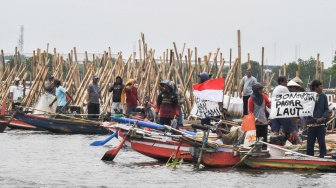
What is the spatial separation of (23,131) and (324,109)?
61.0 feet

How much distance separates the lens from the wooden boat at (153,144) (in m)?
24.0

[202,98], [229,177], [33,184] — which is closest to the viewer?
[33,184]

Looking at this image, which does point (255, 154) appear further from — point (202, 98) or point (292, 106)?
point (202, 98)

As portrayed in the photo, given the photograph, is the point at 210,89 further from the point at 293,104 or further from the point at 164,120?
the point at 293,104

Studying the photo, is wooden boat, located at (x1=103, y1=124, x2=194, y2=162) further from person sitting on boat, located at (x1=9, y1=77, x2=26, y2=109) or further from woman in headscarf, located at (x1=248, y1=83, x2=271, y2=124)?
person sitting on boat, located at (x1=9, y1=77, x2=26, y2=109)

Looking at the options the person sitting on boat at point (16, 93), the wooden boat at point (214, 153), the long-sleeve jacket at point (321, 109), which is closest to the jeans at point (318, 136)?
the long-sleeve jacket at point (321, 109)

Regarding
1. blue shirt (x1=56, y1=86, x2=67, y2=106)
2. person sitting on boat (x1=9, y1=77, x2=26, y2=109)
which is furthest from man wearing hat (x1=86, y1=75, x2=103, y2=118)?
person sitting on boat (x1=9, y1=77, x2=26, y2=109)

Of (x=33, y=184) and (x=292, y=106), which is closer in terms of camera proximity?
(x=33, y=184)

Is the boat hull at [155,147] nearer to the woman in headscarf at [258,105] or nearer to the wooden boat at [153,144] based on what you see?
the wooden boat at [153,144]

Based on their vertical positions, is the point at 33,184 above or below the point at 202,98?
below

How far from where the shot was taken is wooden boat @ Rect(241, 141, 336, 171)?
2216 cm

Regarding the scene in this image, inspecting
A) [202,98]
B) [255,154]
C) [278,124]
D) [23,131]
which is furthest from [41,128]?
[255,154]

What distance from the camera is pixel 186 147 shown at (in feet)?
78.5

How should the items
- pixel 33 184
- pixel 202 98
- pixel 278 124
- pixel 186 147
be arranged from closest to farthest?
pixel 33 184 < pixel 186 147 < pixel 278 124 < pixel 202 98
